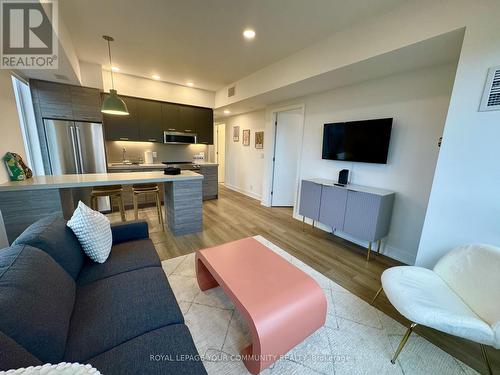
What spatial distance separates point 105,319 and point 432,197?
8.60 ft

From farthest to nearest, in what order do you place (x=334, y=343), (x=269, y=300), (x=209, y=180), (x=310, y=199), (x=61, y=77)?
(x=209, y=180)
(x=310, y=199)
(x=61, y=77)
(x=334, y=343)
(x=269, y=300)

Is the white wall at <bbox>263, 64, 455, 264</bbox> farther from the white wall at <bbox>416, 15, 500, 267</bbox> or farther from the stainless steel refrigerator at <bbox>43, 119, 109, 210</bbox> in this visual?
the stainless steel refrigerator at <bbox>43, 119, 109, 210</bbox>

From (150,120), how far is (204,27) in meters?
2.79

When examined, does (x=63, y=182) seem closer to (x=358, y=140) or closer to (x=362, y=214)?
(x=362, y=214)

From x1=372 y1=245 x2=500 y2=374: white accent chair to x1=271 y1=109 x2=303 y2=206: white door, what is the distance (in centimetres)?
289

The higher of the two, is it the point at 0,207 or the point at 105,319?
the point at 0,207

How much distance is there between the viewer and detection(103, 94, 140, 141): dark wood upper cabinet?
420cm

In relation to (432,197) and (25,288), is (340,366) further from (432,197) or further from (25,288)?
(25,288)

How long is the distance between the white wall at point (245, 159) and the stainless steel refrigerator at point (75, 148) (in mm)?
3335

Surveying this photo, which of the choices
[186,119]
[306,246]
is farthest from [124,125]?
[306,246]

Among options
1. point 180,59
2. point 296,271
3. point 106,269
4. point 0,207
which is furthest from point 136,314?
point 180,59

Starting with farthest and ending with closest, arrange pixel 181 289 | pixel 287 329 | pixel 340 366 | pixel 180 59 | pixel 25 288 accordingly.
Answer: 1. pixel 180 59
2. pixel 181 289
3. pixel 340 366
4. pixel 287 329
5. pixel 25 288

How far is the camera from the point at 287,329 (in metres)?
1.25

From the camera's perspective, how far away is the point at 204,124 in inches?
209
